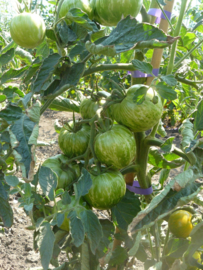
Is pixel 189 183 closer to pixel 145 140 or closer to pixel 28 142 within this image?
pixel 145 140

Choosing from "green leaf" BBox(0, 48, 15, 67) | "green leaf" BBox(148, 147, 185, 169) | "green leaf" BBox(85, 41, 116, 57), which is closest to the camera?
"green leaf" BBox(85, 41, 116, 57)

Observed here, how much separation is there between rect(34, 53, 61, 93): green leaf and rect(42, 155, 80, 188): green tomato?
0.25 m

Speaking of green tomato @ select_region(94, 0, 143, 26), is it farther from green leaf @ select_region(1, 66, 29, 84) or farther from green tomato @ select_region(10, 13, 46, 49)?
green leaf @ select_region(1, 66, 29, 84)

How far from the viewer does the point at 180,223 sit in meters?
0.71

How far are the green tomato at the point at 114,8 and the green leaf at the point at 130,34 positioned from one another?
12 cm

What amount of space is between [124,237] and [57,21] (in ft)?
2.11

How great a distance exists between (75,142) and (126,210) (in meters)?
0.23

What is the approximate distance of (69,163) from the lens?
2.35 ft

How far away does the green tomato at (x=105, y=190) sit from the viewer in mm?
625

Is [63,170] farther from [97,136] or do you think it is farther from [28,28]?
[28,28]

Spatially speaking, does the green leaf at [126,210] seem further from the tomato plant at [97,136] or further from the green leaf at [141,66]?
the green leaf at [141,66]

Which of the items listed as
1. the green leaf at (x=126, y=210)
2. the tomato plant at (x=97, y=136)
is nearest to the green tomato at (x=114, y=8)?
the tomato plant at (x=97, y=136)

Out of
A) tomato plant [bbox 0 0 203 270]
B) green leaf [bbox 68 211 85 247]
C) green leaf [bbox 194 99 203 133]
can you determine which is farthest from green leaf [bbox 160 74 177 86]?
green leaf [bbox 68 211 85 247]

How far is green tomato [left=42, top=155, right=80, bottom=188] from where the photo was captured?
68cm
